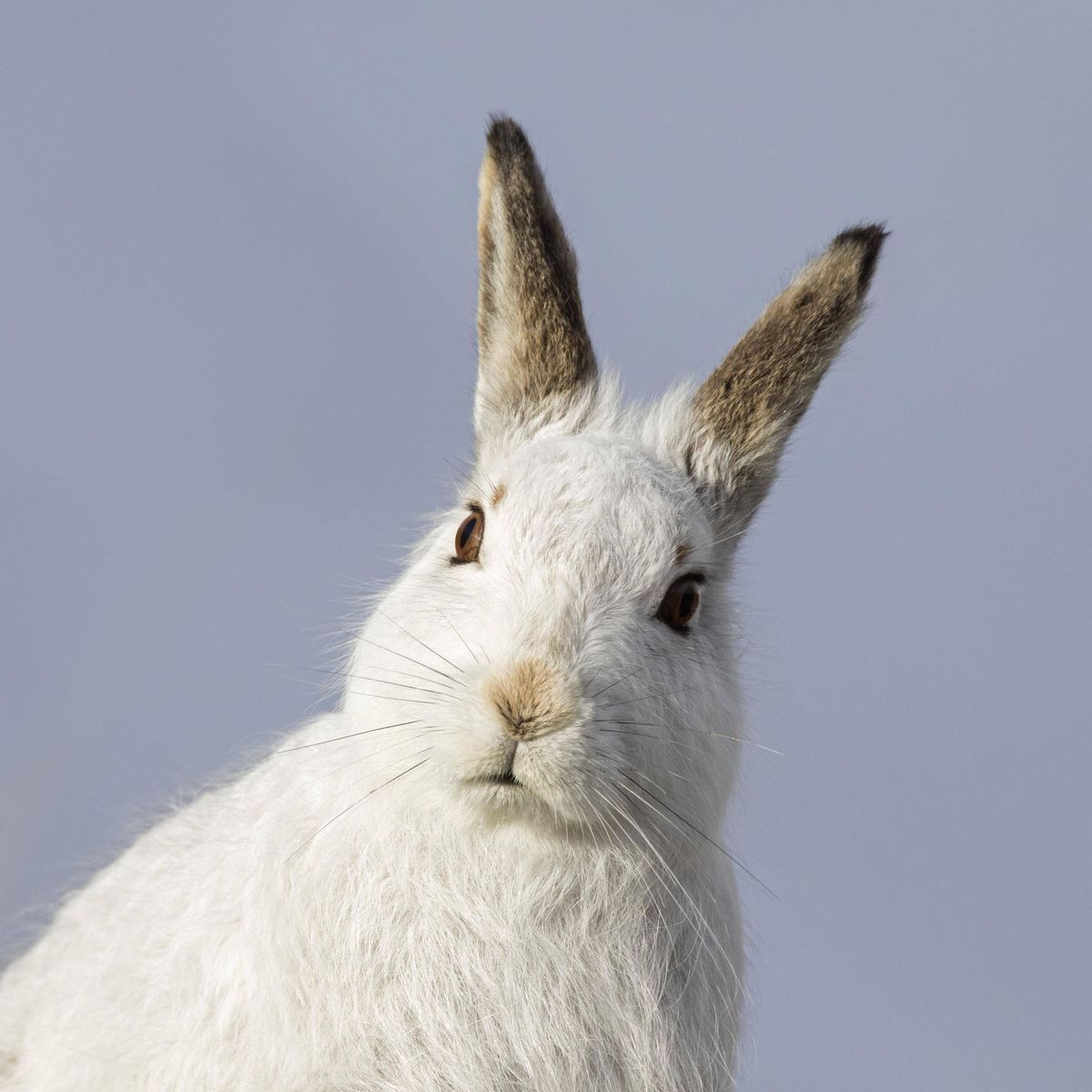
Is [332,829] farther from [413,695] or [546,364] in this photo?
[546,364]

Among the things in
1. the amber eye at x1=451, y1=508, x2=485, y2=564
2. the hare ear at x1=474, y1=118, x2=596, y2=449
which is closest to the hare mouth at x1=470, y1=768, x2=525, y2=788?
the amber eye at x1=451, y1=508, x2=485, y2=564

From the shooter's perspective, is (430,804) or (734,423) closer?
(430,804)

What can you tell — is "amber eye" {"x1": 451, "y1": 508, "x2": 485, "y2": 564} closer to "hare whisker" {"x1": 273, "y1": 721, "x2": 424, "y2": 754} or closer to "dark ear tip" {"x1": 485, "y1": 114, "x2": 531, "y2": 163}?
"hare whisker" {"x1": 273, "y1": 721, "x2": 424, "y2": 754}

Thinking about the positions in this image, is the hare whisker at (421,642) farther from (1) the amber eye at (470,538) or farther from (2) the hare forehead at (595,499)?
(2) the hare forehead at (595,499)

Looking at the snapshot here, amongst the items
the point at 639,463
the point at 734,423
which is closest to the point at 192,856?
the point at 639,463

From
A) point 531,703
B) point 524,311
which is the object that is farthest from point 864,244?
point 531,703
